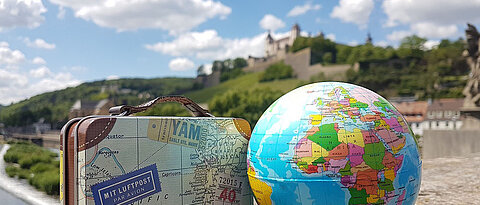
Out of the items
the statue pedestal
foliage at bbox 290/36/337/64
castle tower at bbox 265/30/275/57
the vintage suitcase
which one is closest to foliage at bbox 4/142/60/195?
the vintage suitcase

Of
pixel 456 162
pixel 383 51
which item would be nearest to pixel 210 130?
pixel 456 162

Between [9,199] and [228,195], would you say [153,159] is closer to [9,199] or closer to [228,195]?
[228,195]

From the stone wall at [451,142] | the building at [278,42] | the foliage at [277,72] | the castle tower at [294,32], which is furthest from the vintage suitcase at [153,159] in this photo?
the castle tower at [294,32]

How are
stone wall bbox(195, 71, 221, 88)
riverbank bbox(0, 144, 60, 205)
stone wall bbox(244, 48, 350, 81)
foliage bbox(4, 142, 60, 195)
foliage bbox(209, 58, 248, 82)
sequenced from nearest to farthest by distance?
riverbank bbox(0, 144, 60, 205)
foliage bbox(4, 142, 60, 195)
stone wall bbox(244, 48, 350, 81)
foliage bbox(209, 58, 248, 82)
stone wall bbox(195, 71, 221, 88)

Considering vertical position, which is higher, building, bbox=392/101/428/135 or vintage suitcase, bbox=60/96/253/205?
vintage suitcase, bbox=60/96/253/205

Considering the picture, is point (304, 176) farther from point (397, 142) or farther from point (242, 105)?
point (242, 105)

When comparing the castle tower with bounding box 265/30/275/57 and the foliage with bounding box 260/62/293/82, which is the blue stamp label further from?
the castle tower with bounding box 265/30/275/57
